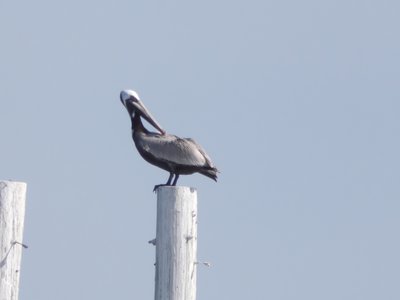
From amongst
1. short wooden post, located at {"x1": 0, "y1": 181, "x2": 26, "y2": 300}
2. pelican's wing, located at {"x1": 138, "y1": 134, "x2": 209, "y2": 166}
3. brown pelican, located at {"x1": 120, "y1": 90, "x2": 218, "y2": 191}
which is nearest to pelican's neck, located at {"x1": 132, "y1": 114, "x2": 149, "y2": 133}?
brown pelican, located at {"x1": 120, "y1": 90, "x2": 218, "y2": 191}

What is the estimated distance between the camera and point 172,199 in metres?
8.73

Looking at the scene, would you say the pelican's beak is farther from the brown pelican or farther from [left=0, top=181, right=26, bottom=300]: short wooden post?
[left=0, top=181, right=26, bottom=300]: short wooden post

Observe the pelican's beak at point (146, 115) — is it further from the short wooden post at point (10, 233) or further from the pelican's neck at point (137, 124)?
the short wooden post at point (10, 233)

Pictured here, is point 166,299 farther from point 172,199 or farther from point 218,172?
point 218,172

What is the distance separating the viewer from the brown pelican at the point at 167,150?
12.5 meters

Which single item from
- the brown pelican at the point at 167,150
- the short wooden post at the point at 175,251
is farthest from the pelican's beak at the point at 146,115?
the short wooden post at the point at 175,251

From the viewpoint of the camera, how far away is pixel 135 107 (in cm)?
1322

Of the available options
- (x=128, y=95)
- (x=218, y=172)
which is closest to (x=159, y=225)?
(x=218, y=172)

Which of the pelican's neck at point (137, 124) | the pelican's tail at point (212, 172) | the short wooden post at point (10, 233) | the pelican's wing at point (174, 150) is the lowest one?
the short wooden post at point (10, 233)

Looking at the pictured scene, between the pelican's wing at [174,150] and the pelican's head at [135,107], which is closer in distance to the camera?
the pelican's wing at [174,150]

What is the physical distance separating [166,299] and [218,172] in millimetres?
4055

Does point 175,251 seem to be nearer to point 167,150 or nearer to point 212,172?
point 212,172

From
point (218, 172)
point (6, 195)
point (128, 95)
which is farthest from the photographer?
point (128, 95)

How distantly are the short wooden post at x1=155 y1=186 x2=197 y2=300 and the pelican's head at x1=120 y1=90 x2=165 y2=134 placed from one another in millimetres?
4447
